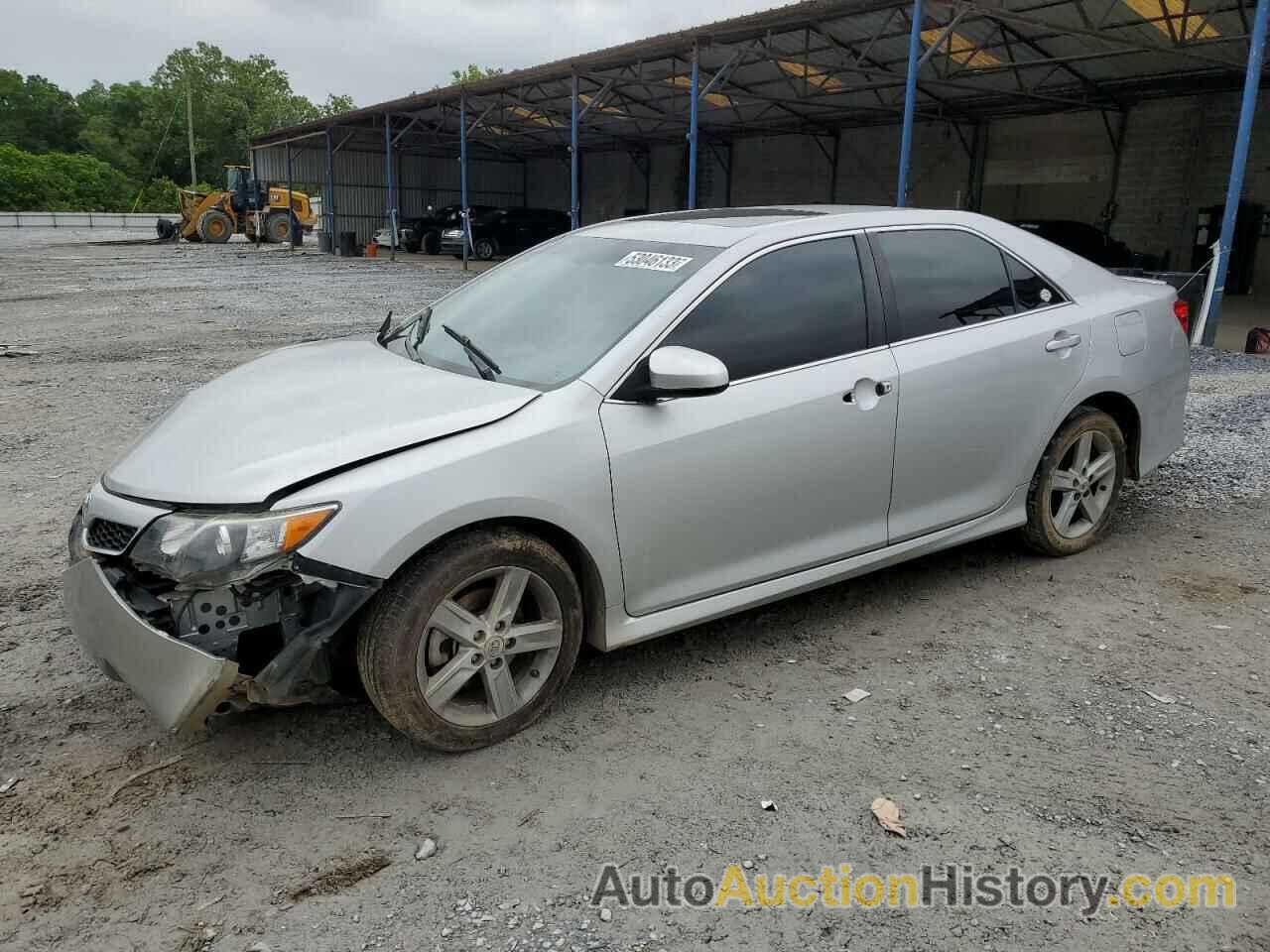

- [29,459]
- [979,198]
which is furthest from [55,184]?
[29,459]

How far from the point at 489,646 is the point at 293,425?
2.97 feet

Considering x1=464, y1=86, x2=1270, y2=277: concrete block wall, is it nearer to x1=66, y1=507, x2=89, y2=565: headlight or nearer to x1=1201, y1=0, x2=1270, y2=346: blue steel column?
x1=1201, y1=0, x2=1270, y2=346: blue steel column

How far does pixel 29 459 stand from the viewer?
6.14 meters

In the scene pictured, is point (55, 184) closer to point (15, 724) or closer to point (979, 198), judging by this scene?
point (979, 198)

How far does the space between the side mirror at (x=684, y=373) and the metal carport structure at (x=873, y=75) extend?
10.3m

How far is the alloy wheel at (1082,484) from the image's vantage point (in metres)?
4.34

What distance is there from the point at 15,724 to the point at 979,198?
2635cm

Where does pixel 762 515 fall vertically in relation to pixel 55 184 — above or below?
below

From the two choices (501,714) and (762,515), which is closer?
(501,714)

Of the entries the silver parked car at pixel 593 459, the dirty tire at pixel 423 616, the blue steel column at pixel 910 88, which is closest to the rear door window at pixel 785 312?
the silver parked car at pixel 593 459

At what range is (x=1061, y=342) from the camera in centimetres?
414

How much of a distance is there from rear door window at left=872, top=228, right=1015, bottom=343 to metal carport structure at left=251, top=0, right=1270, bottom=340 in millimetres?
8560

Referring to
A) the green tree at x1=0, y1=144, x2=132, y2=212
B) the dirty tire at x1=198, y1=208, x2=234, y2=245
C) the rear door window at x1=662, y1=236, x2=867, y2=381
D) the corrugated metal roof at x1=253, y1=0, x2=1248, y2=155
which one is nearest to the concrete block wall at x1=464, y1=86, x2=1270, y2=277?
the corrugated metal roof at x1=253, y1=0, x2=1248, y2=155

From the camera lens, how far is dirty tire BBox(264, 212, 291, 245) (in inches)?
1462
